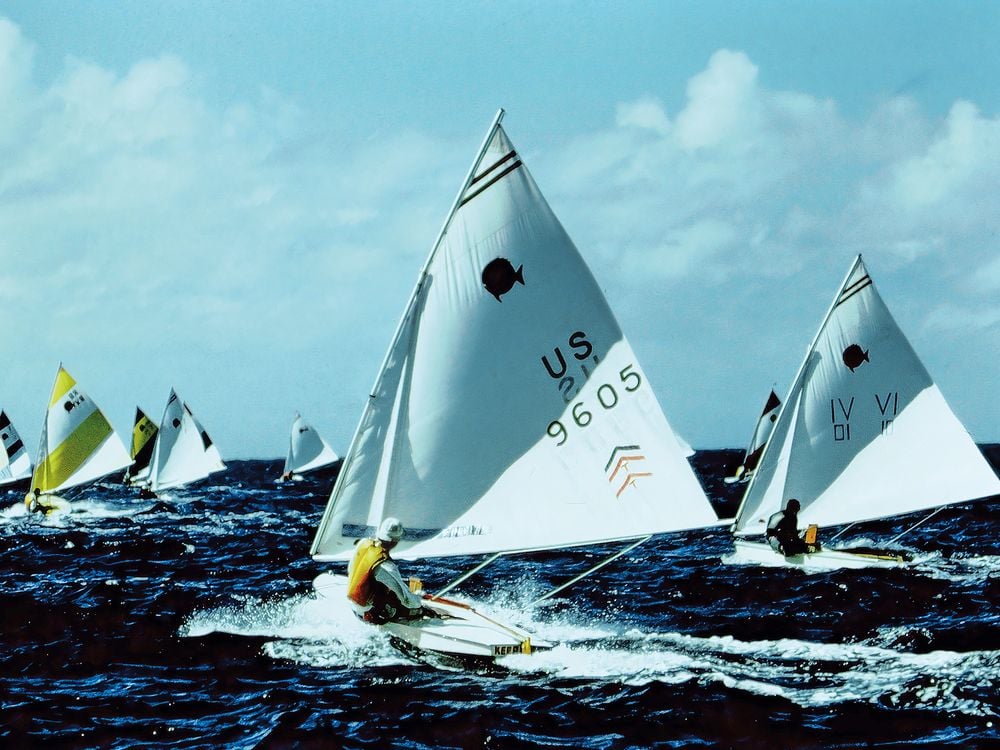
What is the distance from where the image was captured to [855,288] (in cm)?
2291

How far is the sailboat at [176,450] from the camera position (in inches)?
2047

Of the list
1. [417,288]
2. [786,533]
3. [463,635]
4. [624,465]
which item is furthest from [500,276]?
[786,533]

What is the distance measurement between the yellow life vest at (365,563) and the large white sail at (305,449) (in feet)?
195

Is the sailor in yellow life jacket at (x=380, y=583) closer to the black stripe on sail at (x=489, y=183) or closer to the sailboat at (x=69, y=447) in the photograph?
the black stripe on sail at (x=489, y=183)

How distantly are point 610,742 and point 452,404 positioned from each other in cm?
451

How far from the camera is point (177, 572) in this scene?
2386cm

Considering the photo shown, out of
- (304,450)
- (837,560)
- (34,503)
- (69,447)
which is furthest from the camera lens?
(304,450)

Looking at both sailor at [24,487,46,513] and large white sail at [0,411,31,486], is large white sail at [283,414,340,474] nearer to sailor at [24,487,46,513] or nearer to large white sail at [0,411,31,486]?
large white sail at [0,411,31,486]

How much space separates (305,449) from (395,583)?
2389 inches

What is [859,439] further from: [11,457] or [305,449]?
[305,449]

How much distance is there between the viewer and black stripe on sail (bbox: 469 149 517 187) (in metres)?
13.0

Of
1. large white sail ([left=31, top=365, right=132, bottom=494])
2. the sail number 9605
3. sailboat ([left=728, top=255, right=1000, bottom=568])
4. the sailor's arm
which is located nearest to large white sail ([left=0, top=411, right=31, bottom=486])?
large white sail ([left=31, top=365, right=132, bottom=494])

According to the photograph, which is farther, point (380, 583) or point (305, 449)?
point (305, 449)

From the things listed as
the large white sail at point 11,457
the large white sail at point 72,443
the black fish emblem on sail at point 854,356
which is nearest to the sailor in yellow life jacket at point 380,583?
the black fish emblem on sail at point 854,356
